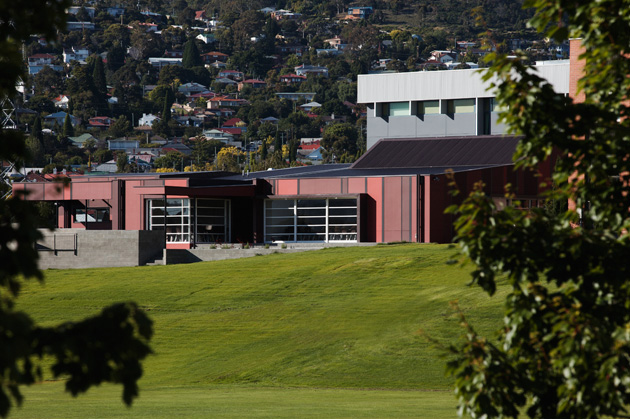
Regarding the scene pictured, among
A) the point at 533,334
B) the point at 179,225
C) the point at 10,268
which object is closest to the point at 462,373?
the point at 533,334

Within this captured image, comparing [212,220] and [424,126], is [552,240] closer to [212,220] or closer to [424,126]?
[212,220]

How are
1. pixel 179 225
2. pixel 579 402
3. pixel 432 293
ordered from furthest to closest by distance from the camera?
pixel 179 225, pixel 432 293, pixel 579 402

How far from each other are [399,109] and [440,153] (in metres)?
26.0

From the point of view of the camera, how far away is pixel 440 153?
53219 mm

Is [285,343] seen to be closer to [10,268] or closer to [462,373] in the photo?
[462,373]

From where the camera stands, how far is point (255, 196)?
50.5 meters

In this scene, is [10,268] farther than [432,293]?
No

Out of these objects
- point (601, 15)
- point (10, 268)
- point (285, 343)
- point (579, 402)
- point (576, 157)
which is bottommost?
point (285, 343)

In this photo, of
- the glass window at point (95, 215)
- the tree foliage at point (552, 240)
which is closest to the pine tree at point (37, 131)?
the glass window at point (95, 215)

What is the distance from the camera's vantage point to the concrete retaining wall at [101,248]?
4488cm

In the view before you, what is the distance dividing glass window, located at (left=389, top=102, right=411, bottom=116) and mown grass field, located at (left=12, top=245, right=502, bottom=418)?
37.9 m

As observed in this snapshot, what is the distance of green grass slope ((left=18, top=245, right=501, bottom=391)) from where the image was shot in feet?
82.2

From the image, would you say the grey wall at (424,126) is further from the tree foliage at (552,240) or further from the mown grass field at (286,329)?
the tree foliage at (552,240)

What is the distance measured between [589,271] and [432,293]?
75.1 ft
